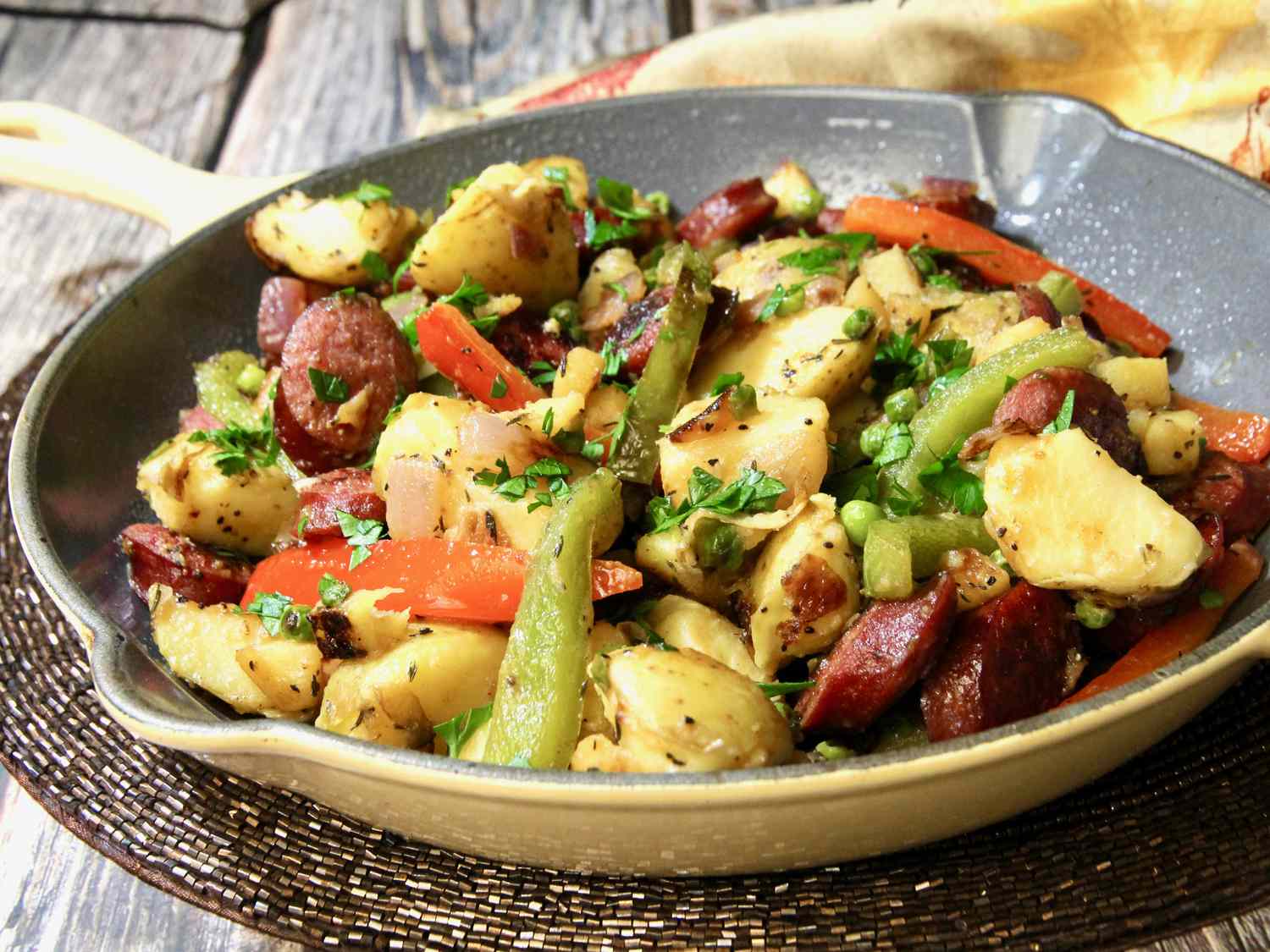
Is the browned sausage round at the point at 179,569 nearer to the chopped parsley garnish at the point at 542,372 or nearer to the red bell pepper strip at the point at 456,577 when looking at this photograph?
the red bell pepper strip at the point at 456,577

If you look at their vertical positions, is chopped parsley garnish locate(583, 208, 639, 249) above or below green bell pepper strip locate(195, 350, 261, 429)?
above

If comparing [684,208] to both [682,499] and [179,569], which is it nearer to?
[682,499]

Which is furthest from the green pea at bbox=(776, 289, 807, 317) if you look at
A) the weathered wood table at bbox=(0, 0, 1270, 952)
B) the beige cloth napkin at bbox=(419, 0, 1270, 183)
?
the weathered wood table at bbox=(0, 0, 1270, 952)

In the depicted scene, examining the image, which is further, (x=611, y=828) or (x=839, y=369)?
(x=839, y=369)

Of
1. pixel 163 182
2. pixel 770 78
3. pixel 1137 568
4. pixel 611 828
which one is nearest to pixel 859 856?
pixel 611 828

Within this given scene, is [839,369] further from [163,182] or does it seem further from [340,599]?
[163,182]

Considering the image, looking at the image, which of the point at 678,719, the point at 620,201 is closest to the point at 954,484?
the point at 678,719

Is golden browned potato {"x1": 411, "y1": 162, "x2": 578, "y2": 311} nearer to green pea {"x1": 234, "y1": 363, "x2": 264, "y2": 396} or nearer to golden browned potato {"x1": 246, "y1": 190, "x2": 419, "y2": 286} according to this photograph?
golden browned potato {"x1": 246, "y1": 190, "x2": 419, "y2": 286}
